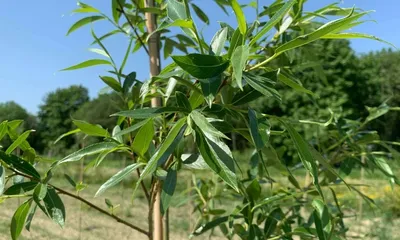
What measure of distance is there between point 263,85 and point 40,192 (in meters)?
0.26

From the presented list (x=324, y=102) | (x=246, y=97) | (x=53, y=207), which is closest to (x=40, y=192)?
(x=53, y=207)

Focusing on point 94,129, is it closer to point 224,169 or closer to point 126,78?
point 126,78

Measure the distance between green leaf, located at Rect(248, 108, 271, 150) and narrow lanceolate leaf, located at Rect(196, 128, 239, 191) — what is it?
0.02 meters

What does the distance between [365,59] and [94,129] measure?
1458cm

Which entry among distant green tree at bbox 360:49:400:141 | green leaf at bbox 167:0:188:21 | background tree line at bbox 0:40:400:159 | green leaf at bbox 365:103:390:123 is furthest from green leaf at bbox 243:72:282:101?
distant green tree at bbox 360:49:400:141

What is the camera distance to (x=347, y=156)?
0.78 metres

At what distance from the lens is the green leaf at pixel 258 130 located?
0.34m

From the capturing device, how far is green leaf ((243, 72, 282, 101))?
0.34 meters

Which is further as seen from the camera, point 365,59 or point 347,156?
point 365,59

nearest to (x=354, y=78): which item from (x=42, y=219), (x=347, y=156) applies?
(x=42, y=219)

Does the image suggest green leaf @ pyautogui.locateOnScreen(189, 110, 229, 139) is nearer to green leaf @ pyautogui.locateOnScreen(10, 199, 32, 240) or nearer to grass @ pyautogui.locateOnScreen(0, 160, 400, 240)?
green leaf @ pyautogui.locateOnScreen(10, 199, 32, 240)

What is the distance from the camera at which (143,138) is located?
1.47ft

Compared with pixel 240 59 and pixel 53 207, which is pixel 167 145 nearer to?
pixel 240 59

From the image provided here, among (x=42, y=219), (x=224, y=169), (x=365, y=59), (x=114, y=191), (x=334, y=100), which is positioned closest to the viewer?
(x=224, y=169)
